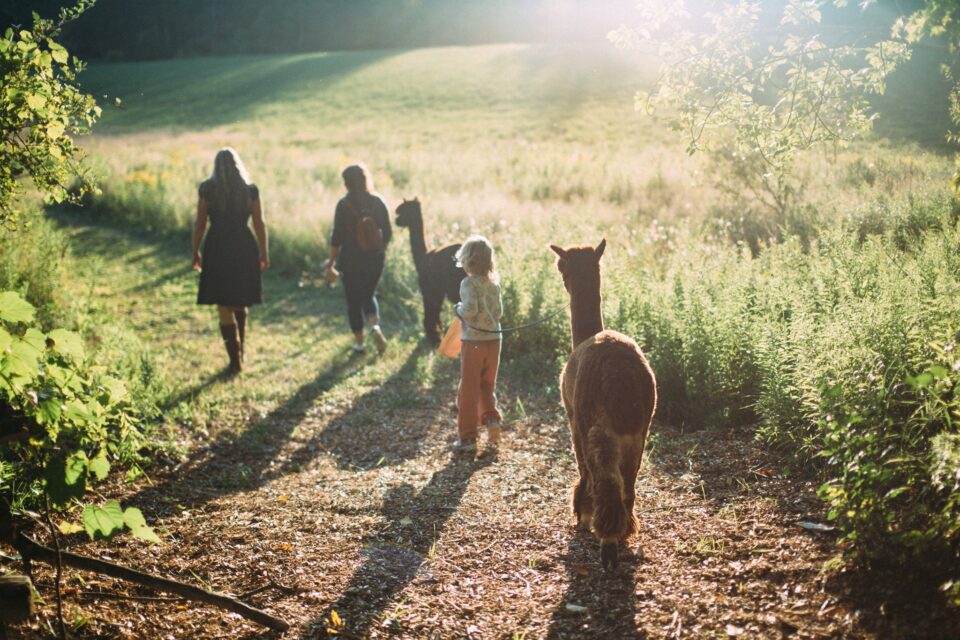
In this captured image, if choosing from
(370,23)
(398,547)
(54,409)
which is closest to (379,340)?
(398,547)

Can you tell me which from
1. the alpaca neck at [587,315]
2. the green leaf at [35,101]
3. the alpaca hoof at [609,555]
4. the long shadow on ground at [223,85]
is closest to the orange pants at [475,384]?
the alpaca neck at [587,315]

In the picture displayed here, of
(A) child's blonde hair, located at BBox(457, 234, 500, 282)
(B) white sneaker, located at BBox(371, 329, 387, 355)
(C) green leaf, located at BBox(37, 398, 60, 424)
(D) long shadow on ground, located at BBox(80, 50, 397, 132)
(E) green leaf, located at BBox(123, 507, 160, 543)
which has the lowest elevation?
(B) white sneaker, located at BBox(371, 329, 387, 355)

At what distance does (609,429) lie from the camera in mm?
3986

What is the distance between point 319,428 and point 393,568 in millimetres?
2969

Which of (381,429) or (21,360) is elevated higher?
(21,360)

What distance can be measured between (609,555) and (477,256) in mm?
2755

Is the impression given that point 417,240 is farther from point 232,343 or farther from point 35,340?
point 35,340

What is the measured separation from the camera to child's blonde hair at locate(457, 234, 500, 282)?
5.83 metres

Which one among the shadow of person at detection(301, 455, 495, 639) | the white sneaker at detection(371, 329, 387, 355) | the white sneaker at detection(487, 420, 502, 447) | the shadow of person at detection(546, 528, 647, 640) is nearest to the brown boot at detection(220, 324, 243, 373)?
the white sneaker at detection(371, 329, 387, 355)

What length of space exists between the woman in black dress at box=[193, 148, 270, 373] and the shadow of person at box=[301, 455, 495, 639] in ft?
11.4

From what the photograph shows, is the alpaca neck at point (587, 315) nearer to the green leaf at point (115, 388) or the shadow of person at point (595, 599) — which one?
the shadow of person at point (595, 599)

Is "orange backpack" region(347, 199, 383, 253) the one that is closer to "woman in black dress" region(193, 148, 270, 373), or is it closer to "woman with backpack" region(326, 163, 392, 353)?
"woman with backpack" region(326, 163, 392, 353)

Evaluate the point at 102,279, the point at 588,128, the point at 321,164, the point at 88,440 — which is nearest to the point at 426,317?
the point at 88,440

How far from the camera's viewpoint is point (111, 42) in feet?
33.8
